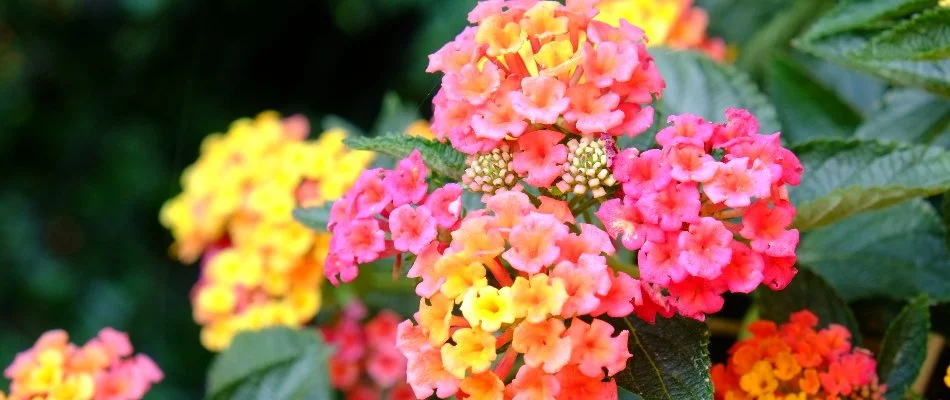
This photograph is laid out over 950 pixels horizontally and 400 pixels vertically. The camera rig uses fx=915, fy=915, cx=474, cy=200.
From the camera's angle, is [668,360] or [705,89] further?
[705,89]

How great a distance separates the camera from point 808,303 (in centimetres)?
68

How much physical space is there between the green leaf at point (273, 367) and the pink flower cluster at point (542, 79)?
1.00ft

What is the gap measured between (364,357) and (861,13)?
58cm

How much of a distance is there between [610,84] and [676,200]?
0.08m

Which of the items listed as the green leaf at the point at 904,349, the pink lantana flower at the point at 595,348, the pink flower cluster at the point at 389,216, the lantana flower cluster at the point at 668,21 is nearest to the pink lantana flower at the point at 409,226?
the pink flower cluster at the point at 389,216

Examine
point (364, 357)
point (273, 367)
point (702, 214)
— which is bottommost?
point (364, 357)

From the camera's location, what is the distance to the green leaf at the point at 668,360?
52 centimetres

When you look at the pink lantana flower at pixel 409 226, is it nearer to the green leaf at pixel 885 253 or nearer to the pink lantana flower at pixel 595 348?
the pink lantana flower at pixel 595 348

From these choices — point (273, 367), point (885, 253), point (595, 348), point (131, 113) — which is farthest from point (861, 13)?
point (131, 113)

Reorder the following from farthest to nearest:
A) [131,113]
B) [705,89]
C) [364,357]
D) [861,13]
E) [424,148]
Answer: [131,113]
[364,357]
[705,89]
[861,13]
[424,148]

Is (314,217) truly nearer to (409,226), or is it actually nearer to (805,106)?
(409,226)

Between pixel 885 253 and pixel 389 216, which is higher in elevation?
pixel 389 216

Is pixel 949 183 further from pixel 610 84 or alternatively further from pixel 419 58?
pixel 419 58

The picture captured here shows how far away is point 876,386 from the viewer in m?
0.60
